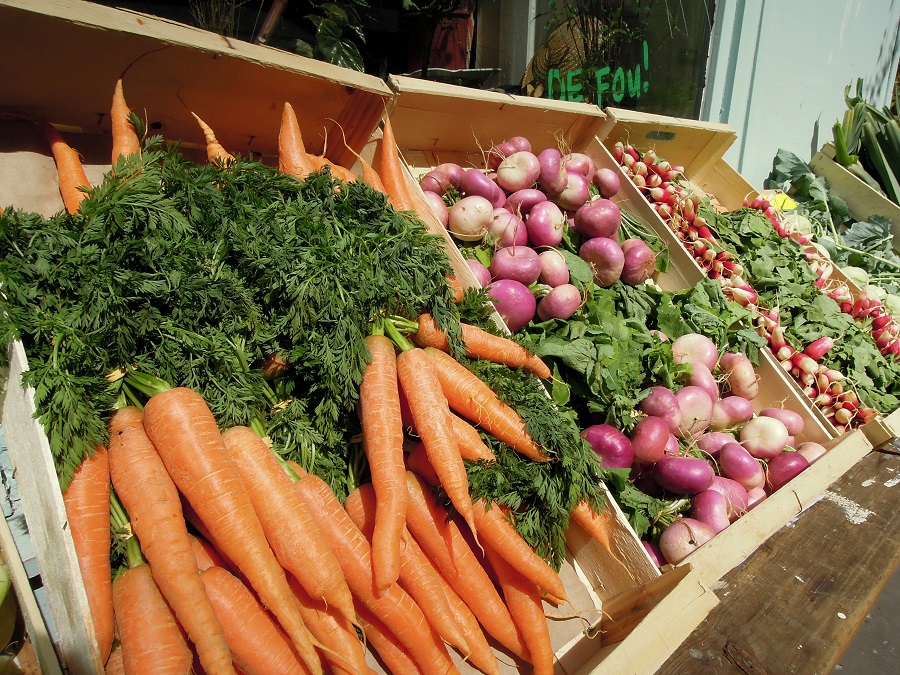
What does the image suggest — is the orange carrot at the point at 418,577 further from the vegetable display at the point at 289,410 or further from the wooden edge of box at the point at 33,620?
the wooden edge of box at the point at 33,620

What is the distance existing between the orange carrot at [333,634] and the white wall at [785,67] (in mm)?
5725

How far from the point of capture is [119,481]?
4.50 ft

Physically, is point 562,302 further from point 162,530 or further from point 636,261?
point 162,530

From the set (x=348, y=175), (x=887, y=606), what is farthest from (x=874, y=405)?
(x=348, y=175)

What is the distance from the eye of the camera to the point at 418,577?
169cm

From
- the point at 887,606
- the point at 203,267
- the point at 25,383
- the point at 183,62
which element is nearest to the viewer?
the point at 25,383

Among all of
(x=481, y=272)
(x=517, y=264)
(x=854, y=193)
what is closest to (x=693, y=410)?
(x=517, y=264)

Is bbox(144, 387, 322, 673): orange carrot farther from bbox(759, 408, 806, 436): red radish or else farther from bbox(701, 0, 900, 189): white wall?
bbox(701, 0, 900, 189): white wall

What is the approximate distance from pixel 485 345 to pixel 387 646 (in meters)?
1.07

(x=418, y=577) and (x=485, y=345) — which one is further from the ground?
(x=485, y=345)

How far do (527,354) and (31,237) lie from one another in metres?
1.61

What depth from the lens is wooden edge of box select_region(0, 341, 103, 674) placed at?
43.9 inches

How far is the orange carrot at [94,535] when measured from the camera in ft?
4.12

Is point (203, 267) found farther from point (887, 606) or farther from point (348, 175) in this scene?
point (887, 606)
